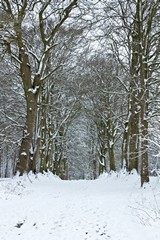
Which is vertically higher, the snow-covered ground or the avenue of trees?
the avenue of trees

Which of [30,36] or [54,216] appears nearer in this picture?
[54,216]

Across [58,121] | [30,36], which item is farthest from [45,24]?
[58,121]

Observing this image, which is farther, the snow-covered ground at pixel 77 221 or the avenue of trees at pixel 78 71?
the avenue of trees at pixel 78 71

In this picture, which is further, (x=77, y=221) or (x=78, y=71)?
(x=78, y=71)

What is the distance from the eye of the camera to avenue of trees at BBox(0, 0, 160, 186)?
14.0m

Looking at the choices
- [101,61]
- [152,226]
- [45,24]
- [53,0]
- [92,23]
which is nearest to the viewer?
[152,226]

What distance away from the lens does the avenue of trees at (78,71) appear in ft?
45.9

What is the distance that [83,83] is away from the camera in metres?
25.2

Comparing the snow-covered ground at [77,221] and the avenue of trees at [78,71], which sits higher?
the avenue of trees at [78,71]

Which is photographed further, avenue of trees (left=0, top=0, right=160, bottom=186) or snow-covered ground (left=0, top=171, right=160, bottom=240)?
avenue of trees (left=0, top=0, right=160, bottom=186)

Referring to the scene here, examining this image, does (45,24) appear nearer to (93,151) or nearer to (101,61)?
(101,61)

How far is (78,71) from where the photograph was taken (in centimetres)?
2456

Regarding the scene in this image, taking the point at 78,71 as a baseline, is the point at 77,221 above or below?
below

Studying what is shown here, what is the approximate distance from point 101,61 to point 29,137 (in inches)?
397
